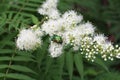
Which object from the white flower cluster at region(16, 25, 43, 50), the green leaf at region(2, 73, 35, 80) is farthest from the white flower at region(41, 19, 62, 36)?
the green leaf at region(2, 73, 35, 80)

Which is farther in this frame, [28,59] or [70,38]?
[28,59]

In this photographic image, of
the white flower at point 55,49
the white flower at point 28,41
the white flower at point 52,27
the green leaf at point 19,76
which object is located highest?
the white flower at point 52,27

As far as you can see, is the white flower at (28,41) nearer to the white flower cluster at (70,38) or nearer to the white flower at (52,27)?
the white flower cluster at (70,38)

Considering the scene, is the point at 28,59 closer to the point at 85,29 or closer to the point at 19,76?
the point at 19,76

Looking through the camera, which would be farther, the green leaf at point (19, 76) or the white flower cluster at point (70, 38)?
the green leaf at point (19, 76)

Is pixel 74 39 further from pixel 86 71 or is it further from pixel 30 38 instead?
pixel 86 71

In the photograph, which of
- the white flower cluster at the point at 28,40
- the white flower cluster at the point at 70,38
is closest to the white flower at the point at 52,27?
the white flower cluster at the point at 70,38

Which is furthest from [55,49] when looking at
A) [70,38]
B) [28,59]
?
[28,59]

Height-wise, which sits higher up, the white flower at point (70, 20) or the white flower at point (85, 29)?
the white flower at point (70, 20)
